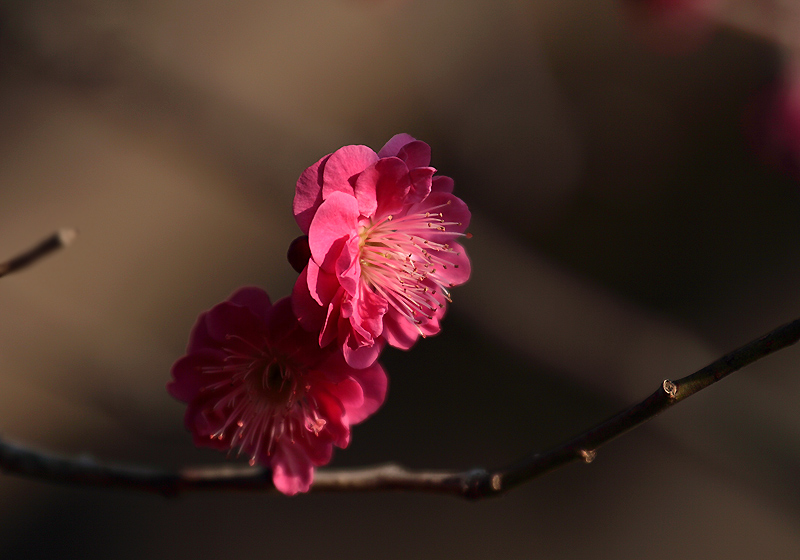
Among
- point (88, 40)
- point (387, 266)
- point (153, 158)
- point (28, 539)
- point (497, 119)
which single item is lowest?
point (28, 539)

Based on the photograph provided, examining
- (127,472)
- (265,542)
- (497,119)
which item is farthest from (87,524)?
(497,119)

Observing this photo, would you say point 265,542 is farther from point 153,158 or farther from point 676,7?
point 676,7

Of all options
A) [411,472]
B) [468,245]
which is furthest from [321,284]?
[468,245]

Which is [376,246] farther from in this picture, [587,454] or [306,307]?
[587,454]

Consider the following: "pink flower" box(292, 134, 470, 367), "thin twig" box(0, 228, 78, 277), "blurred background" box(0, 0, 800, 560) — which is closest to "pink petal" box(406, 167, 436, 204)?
"pink flower" box(292, 134, 470, 367)

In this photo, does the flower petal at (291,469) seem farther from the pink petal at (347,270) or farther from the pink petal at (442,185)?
the pink petal at (442,185)

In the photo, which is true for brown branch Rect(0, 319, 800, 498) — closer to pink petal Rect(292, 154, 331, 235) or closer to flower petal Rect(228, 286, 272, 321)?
flower petal Rect(228, 286, 272, 321)
